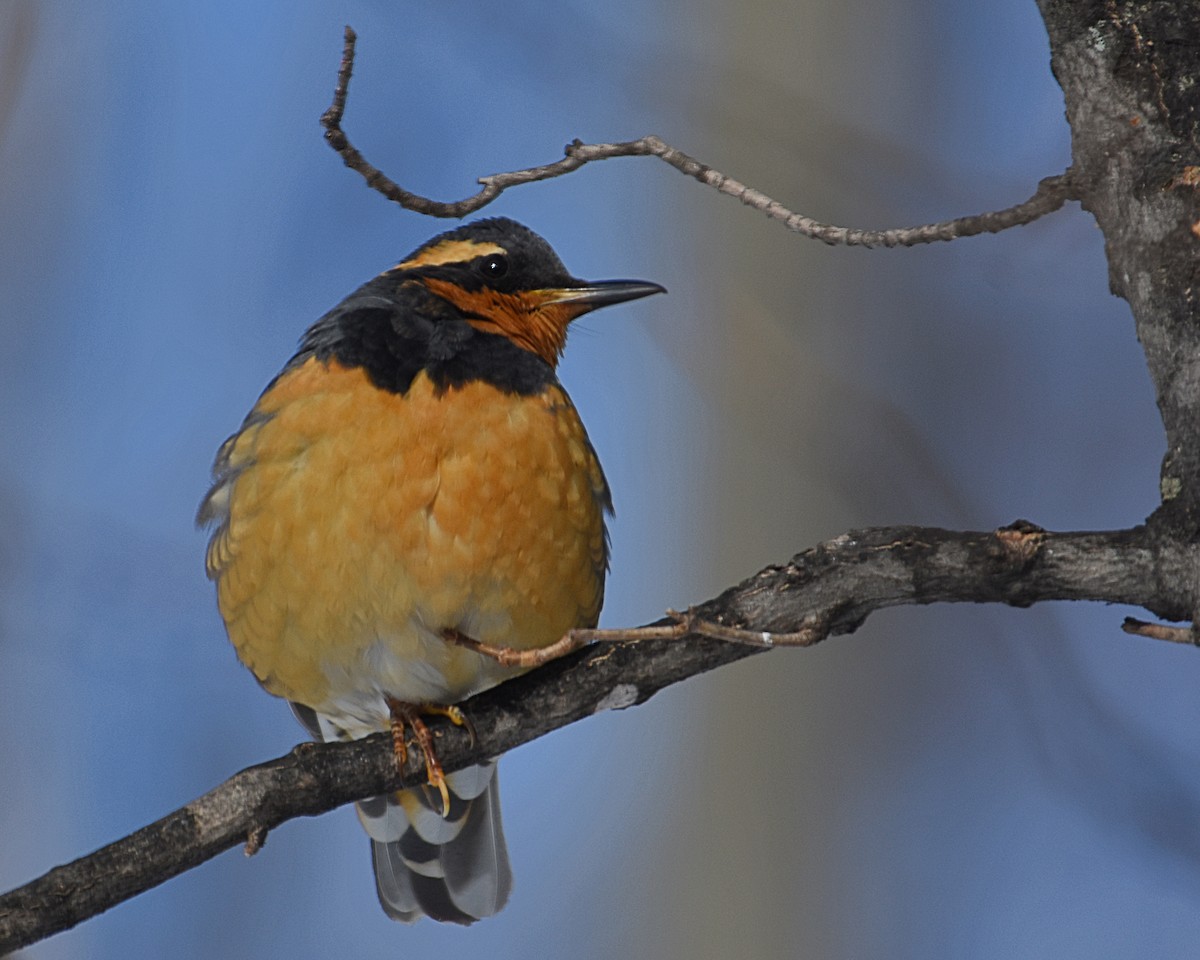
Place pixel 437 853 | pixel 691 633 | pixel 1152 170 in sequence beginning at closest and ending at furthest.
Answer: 1. pixel 1152 170
2. pixel 691 633
3. pixel 437 853

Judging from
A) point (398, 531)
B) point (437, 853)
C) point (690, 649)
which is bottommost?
point (690, 649)

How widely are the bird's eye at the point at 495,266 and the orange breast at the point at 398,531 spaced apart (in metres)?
0.66

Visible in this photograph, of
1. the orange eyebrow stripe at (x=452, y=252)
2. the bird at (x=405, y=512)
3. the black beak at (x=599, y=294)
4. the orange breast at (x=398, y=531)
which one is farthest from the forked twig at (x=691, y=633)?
the orange eyebrow stripe at (x=452, y=252)

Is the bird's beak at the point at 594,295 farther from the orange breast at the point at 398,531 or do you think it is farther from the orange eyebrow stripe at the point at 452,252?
the orange breast at the point at 398,531

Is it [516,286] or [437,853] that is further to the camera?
[437,853]

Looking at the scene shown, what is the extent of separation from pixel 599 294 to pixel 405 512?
1.27 metres

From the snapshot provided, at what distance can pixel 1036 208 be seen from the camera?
2.76m

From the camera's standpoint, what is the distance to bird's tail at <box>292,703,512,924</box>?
5691mm

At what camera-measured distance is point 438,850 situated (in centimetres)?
572

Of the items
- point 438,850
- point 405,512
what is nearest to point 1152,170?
point 405,512

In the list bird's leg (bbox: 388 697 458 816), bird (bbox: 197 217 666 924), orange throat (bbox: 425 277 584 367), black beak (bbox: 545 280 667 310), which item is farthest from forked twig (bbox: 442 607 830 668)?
black beak (bbox: 545 280 667 310)

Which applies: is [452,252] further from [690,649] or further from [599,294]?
[690,649]

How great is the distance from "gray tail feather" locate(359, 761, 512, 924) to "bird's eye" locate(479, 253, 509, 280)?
78.4 inches

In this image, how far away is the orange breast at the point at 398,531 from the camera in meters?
4.08
